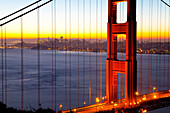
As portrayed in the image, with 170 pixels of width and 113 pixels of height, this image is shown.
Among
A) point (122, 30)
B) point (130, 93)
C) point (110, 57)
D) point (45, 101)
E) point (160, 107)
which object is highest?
point (122, 30)

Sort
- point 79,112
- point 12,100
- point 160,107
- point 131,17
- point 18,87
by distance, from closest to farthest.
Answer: point 79,112 → point 131,17 → point 160,107 → point 12,100 → point 18,87

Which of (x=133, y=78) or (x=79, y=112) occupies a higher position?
(x=133, y=78)

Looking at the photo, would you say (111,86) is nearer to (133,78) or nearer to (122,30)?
(133,78)

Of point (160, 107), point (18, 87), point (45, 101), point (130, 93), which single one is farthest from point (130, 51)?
point (18, 87)

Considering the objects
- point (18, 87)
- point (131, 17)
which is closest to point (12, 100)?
point (18, 87)

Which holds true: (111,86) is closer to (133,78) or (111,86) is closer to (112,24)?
(133,78)

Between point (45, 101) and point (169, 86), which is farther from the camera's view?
point (169, 86)

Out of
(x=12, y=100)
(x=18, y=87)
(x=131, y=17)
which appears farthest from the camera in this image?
(x=18, y=87)
